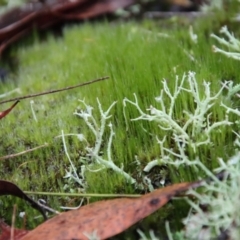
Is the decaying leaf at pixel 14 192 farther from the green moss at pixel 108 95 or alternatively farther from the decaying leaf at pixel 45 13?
the decaying leaf at pixel 45 13

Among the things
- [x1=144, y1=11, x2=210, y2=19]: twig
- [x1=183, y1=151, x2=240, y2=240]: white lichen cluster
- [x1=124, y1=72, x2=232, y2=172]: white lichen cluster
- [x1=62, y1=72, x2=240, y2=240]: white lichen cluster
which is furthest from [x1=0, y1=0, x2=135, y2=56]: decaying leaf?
[x1=183, y1=151, x2=240, y2=240]: white lichen cluster

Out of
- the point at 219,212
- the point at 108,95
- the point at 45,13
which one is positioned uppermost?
the point at 45,13

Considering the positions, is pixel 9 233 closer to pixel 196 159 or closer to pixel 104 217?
pixel 104 217

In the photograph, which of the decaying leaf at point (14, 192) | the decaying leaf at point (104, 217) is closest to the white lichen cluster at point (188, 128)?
the decaying leaf at point (104, 217)

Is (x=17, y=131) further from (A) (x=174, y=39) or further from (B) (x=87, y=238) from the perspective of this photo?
(A) (x=174, y=39)

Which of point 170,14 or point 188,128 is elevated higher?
point 170,14

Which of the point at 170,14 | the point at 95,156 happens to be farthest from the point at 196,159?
the point at 170,14

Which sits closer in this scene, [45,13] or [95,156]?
[95,156]
